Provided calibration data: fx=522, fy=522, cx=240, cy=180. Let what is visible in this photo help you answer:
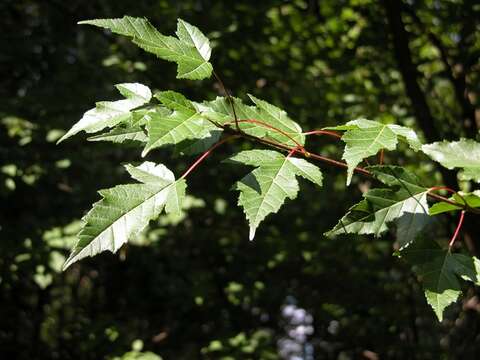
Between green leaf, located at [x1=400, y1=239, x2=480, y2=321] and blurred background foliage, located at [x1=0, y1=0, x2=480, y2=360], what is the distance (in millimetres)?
1372

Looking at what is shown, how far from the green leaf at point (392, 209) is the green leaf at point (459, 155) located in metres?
0.09

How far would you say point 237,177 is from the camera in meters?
3.98

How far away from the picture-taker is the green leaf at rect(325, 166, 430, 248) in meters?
1.21

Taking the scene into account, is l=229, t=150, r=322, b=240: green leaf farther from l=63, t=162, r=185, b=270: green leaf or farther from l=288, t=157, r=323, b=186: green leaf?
l=63, t=162, r=185, b=270: green leaf

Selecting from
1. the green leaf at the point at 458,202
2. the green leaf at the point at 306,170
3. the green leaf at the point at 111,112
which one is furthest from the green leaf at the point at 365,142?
the green leaf at the point at 111,112

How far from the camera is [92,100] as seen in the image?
11.0 feet

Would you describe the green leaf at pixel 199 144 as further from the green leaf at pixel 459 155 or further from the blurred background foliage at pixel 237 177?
the blurred background foliage at pixel 237 177

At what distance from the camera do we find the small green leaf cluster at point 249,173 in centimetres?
109

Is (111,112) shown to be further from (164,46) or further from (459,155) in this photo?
(459,155)

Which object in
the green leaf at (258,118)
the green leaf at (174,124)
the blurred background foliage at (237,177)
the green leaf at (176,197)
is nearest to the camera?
the green leaf at (174,124)

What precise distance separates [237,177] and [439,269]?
2.83 meters

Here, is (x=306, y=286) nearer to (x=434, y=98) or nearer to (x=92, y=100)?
(x=434, y=98)

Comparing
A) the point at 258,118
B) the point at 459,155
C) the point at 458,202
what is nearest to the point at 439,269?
the point at 458,202

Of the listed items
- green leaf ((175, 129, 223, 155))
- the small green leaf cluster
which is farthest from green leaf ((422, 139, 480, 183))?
green leaf ((175, 129, 223, 155))
